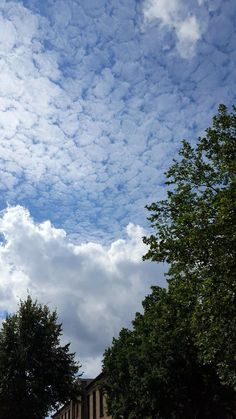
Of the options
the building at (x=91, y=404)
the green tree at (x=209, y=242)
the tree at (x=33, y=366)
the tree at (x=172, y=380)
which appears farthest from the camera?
the building at (x=91, y=404)

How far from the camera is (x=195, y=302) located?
2059 cm

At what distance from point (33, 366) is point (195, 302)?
23.6 meters

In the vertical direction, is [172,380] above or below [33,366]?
below

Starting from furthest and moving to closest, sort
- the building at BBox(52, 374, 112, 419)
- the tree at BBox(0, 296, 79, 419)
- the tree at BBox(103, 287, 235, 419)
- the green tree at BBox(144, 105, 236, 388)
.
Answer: the building at BBox(52, 374, 112, 419) → the tree at BBox(0, 296, 79, 419) → the tree at BBox(103, 287, 235, 419) → the green tree at BBox(144, 105, 236, 388)

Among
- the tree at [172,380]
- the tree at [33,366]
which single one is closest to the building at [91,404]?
the tree at [33,366]

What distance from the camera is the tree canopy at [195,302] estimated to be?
61.6ft

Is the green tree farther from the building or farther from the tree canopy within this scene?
the building

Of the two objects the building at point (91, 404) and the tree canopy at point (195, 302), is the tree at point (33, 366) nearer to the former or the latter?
the tree canopy at point (195, 302)

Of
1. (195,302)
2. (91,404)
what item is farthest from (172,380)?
(91,404)

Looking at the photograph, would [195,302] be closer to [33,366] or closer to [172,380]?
[172,380]

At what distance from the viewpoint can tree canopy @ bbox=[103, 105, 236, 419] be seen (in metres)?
18.8

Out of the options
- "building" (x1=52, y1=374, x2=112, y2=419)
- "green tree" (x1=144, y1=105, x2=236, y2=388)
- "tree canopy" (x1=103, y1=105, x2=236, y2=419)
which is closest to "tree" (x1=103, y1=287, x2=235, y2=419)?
"tree canopy" (x1=103, y1=105, x2=236, y2=419)

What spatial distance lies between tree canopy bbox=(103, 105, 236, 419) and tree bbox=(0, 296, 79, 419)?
7.75 meters

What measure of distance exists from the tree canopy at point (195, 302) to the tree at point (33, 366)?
7.75 m
